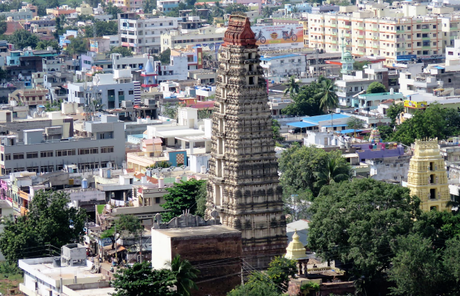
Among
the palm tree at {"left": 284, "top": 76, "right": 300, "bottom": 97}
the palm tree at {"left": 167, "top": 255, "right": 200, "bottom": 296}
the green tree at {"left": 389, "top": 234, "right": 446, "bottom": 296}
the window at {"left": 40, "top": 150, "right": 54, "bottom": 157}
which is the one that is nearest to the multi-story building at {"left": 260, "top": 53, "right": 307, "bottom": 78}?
the palm tree at {"left": 284, "top": 76, "right": 300, "bottom": 97}

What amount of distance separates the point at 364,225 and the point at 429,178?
8480 millimetres

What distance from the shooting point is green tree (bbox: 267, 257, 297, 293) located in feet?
256

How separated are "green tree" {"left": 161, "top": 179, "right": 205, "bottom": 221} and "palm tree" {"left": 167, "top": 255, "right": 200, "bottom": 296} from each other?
2268 centimetres

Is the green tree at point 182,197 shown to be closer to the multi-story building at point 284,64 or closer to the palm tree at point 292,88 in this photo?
the palm tree at point 292,88

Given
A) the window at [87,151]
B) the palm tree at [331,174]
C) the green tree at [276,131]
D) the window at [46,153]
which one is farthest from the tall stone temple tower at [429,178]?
the green tree at [276,131]

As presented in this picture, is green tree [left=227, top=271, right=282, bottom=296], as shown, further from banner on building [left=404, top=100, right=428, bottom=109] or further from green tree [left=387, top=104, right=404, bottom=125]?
green tree [left=387, top=104, right=404, bottom=125]

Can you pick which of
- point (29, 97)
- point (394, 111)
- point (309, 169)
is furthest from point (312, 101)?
point (309, 169)

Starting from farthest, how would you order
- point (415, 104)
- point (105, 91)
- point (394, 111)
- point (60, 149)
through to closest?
point (105, 91)
point (394, 111)
point (415, 104)
point (60, 149)

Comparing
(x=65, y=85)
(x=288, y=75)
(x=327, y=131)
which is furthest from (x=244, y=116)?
(x=288, y=75)

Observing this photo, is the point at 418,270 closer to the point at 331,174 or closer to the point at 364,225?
Answer: the point at 364,225

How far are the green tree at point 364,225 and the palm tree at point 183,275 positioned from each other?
37.8 feet

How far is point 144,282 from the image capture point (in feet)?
228

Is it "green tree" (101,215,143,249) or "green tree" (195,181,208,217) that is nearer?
"green tree" (101,215,143,249)

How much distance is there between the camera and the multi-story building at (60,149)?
118 metres
